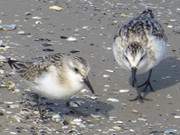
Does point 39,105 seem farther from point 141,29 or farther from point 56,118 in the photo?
point 141,29

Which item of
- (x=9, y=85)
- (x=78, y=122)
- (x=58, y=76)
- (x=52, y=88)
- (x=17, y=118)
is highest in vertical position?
(x=58, y=76)

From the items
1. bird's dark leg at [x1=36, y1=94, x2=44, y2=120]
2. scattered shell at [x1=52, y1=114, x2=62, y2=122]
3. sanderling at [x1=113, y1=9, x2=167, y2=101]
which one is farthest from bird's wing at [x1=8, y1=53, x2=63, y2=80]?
sanderling at [x1=113, y1=9, x2=167, y2=101]

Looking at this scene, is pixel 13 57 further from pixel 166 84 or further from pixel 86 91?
pixel 166 84

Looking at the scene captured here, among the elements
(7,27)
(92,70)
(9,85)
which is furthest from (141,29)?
(7,27)

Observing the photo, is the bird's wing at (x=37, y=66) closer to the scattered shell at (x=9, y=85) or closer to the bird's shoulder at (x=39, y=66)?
the bird's shoulder at (x=39, y=66)

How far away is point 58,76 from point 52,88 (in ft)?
0.45

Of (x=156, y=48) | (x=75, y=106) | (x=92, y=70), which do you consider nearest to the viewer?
(x=75, y=106)

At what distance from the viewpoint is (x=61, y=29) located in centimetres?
1038

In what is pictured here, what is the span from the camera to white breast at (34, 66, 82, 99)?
22.7 feet

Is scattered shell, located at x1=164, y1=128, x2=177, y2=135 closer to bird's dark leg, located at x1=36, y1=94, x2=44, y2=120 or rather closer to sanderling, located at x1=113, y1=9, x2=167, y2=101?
sanderling, located at x1=113, y1=9, x2=167, y2=101

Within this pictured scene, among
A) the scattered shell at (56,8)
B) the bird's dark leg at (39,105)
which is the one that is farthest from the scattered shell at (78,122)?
the scattered shell at (56,8)

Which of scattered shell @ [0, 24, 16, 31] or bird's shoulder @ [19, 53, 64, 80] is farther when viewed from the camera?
scattered shell @ [0, 24, 16, 31]

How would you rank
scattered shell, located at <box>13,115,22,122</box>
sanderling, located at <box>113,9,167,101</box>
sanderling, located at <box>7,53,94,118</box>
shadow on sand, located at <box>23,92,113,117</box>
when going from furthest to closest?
sanderling, located at <box>113,9,167,101</box>
shadow on sand, located at <box>23,92,113,117</box>
scattered shell, located at <box>13,115,22,122</box>
sanderling, located at <box>7,53,94,118</box>

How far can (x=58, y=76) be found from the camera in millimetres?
7012
